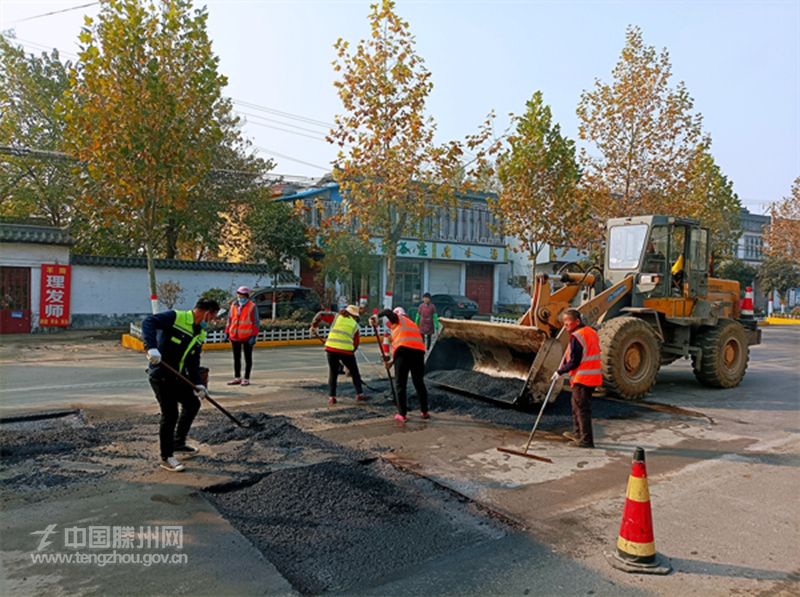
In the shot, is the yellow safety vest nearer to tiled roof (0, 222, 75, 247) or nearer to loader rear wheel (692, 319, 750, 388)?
loader rear wheel (692, 319, 750, 388)

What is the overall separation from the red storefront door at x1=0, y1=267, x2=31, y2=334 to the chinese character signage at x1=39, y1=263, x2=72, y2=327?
390mm

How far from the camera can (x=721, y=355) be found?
10266 mm

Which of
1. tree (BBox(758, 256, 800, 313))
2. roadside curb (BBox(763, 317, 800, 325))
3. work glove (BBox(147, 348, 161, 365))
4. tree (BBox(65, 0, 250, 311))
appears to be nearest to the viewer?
work glove (BBox(147, 348, 161, 365))

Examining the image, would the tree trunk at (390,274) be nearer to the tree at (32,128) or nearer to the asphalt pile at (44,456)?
the asphalt pile at (44,456)

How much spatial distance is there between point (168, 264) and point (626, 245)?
1559cm

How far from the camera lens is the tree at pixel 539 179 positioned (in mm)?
17703

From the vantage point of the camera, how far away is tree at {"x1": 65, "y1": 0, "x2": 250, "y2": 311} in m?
12.3

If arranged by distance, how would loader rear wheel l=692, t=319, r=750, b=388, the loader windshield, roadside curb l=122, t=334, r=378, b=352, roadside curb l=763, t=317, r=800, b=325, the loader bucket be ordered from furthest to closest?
roadside curb l=763, t=317, r=800, b=325, roadside curb l=122, t=334, r=378, b=352, loader rear wheel l=692, t=319, r=750, b=388, the loader windshield, the loader bucket

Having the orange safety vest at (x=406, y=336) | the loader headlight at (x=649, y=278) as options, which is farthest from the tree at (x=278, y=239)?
the loader headlight at (x=649, y=278)

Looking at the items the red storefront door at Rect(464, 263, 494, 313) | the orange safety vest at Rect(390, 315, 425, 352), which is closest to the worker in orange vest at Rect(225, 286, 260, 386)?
the orange safety vest at Rect(390, 315, 425, 352)

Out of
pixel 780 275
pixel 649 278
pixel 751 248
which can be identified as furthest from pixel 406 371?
pixel 751 248

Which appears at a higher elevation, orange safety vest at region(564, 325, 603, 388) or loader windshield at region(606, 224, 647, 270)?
loader windshield at region(606, 224, 647, 270)

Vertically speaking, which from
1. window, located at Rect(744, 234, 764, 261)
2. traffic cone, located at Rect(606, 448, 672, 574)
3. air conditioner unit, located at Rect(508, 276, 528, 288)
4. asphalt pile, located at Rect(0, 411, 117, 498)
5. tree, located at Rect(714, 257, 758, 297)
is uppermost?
window, located at Rect(744, 234, 764, 261)

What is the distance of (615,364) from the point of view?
856cm
